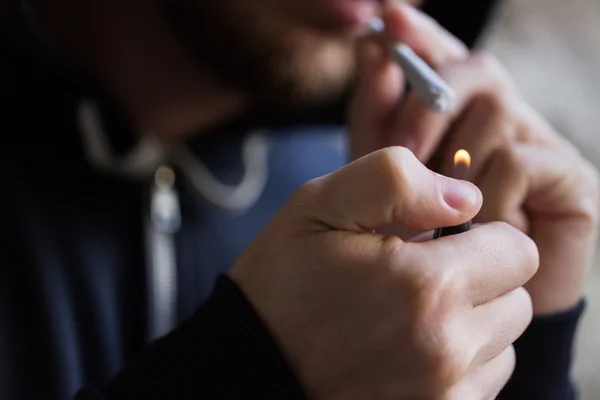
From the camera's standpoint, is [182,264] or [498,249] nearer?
[498,249]

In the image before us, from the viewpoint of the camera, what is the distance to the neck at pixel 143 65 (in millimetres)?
590

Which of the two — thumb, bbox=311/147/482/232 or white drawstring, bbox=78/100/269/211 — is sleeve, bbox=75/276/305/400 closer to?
thumb, bbox=311/147/482/232

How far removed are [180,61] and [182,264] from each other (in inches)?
7.8

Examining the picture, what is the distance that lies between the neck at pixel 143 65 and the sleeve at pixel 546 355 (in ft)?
1.24

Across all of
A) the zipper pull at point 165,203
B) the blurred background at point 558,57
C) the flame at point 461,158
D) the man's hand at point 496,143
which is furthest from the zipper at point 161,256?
the blurred background at point 558,57

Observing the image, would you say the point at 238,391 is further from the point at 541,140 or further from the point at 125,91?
the point at 125,91

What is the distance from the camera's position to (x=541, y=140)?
16.0 inches

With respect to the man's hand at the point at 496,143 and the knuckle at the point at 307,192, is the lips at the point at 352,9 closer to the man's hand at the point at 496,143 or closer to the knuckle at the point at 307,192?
the man's hand at the point at 496,143

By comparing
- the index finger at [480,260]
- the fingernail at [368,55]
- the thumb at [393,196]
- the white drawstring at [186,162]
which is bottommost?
the white drawstring at [186,162]

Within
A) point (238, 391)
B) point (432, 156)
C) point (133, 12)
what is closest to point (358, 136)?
point (432, 156)

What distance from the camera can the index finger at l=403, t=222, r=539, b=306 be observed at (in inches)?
9.6

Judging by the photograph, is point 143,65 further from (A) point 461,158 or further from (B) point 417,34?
(A) point 461,158

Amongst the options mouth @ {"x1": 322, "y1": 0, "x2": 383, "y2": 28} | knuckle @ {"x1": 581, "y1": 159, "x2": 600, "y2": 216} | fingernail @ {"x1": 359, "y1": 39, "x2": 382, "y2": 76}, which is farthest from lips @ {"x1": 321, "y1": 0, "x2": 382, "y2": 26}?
knuckle @ {"x1": 581, "y1": 159, "x2": 600, "y2": 216}

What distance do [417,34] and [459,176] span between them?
174 mm
